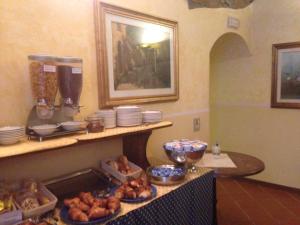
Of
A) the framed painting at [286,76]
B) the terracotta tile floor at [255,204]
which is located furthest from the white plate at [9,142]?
the framed painting at [286,76]

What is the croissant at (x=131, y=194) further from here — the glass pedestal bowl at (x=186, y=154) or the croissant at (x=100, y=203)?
the glass pedestal bowl at (x=186, y=154)

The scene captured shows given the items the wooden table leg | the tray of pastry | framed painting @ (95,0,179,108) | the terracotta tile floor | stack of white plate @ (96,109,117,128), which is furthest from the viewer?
the terracotta tile floor

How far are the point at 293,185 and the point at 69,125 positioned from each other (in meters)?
3.29

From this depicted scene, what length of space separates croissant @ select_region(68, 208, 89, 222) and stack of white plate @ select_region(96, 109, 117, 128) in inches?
23.7

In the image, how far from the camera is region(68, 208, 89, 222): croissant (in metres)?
1.18

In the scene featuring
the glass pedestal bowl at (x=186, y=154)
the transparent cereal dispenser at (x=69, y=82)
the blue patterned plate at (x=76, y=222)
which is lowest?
the blue patterned plate at (x=76, y=222)

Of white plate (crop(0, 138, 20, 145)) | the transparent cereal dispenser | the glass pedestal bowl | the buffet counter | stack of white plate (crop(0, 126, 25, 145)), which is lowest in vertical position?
the buffet counter

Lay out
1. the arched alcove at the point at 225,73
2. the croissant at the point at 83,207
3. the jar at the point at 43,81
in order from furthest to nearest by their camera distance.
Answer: the arched alcove at the point at 225,73
the jar at the point at 43,81
the croissant at the point at 83,207

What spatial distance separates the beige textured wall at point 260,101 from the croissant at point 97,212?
9.98ft

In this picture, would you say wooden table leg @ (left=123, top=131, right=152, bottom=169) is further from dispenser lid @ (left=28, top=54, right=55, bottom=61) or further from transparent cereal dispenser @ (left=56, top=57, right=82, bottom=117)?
dispenser lid @ (left=28, top=54, right=55, bottom=61)

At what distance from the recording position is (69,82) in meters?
1.44

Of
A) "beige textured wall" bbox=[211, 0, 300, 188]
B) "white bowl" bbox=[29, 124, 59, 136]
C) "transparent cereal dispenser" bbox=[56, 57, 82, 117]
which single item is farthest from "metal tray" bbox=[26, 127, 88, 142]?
"beige textured wall" bbox=[211, 0, 300, 188]

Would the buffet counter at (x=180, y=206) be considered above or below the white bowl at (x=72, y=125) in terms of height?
below

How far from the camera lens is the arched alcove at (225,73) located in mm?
3684
